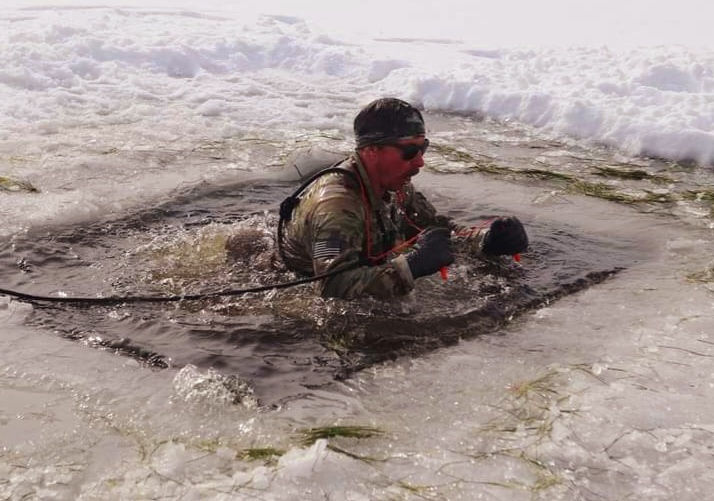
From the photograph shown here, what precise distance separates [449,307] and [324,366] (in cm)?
102

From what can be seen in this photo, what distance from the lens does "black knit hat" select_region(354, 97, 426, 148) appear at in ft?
13.6

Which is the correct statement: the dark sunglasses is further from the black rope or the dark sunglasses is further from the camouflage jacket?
the black rope

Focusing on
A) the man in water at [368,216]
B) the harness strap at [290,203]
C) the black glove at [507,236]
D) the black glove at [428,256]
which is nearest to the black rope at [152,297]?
the man in water at [368,216]

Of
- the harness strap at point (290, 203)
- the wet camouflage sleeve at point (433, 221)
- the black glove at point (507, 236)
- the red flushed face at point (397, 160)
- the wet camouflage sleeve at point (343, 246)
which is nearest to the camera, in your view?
the wet camouflage sleeve at point (343, 246)

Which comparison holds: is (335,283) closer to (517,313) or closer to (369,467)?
(517,313)

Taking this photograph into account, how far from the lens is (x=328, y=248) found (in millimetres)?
4090

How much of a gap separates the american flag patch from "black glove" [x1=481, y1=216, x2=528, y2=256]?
1.21 m

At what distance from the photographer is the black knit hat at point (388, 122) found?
4.14m

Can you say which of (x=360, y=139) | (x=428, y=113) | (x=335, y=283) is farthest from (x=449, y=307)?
(x=428, y=113)

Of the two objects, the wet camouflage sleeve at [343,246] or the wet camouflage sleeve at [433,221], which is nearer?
the wet camouflage sleeve at [343,246]

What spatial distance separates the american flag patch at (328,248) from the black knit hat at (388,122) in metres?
0.63

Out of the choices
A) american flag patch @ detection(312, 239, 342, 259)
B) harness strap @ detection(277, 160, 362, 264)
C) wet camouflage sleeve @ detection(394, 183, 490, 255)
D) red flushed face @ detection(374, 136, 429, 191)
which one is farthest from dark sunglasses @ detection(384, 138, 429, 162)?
wet camouflage sleeve @ detection(394, 183, 490, 255)

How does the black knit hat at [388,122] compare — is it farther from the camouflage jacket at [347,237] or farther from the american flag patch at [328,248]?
the american flag patch at [328,248]

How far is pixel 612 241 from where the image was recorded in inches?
216
